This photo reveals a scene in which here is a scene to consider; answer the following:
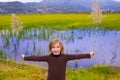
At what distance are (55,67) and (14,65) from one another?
8.48m

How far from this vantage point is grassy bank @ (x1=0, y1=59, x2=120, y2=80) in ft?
45.8

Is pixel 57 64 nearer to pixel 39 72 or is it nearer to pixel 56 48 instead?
pixel 56 48

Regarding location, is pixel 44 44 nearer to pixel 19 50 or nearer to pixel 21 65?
pixel 19 50

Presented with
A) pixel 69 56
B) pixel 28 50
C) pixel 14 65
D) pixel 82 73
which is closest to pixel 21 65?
pixel 14 65

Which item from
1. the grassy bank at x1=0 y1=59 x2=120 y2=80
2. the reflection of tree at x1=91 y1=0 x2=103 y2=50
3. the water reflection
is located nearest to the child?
the grassy bank at x1=0 y1=59 x2=120 y2=80

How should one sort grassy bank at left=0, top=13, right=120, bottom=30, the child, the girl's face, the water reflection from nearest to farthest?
the girl's face
the child
the water reflection
grassy bank at left=0, top=13, right=120, bottom=30

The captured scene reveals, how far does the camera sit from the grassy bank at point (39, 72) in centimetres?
1396

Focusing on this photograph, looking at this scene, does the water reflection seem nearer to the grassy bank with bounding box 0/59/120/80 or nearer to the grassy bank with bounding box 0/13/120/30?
the grassy bank with bounding box 0/59/120/80

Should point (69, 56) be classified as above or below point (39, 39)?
above

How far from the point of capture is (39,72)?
15078 millimetres

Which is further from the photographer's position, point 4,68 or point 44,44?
point 44,44

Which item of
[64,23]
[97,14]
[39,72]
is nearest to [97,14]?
[97,14]

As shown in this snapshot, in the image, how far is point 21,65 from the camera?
16703 mm

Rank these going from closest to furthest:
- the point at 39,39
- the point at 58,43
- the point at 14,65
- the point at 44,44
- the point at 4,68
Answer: the point at 58,43
the point at 4,68
the point at 14,65
the point at 44,44
the point at 39,39
